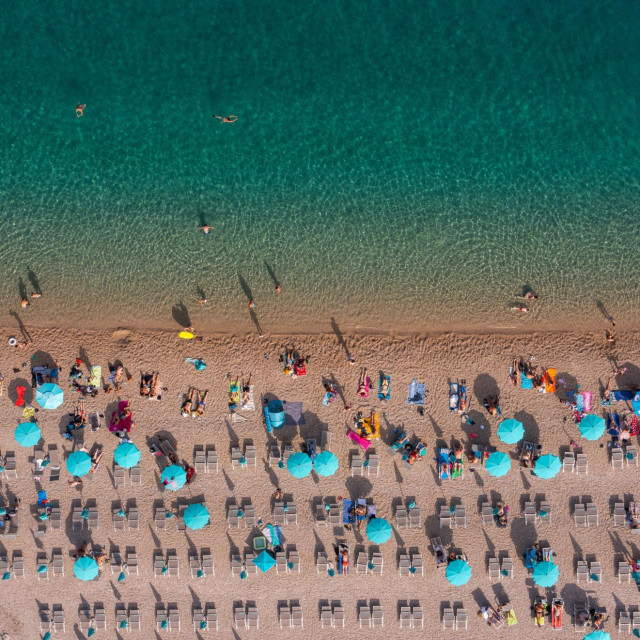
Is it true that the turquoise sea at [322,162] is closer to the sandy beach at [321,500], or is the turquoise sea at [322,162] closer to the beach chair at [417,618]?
the sandy beach at [321,500]

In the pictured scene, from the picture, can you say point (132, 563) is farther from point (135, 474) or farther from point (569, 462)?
point (569, 462)

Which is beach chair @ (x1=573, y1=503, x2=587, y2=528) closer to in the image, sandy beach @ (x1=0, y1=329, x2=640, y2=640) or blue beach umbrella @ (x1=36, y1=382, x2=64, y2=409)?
sandy beach @ (x1=0, y1=329, x2=640, y2=640)

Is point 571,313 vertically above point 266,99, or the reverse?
point 266,99

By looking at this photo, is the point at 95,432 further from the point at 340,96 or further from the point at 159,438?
the point at 340,96

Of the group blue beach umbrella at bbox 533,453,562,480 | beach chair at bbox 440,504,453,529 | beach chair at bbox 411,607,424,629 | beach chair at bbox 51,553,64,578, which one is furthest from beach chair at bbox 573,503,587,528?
beach chair at bbox 51,553,64,578

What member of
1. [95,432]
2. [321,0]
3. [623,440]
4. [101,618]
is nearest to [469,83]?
[321,0]

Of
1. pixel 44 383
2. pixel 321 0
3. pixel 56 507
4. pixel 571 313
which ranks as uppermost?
pixel 321 0

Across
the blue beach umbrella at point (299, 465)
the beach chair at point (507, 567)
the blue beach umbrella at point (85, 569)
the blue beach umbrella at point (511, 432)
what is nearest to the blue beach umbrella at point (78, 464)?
the blue beach umbrella at point (85, 569)
